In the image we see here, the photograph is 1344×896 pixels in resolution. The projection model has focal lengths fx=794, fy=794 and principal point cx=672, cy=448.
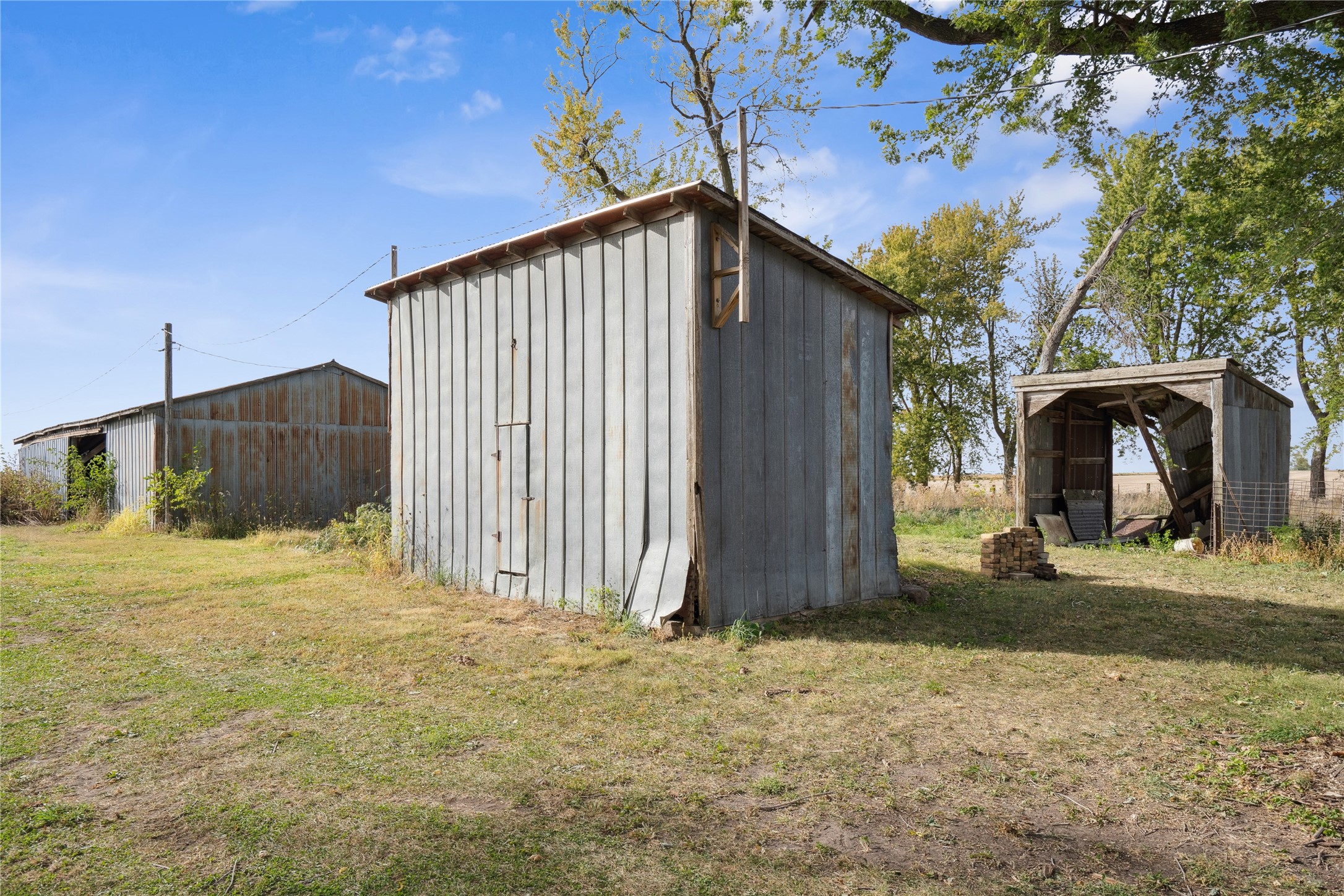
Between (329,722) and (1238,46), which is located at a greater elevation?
(1238,46)

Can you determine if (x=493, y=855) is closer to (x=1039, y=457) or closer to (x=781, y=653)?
(x=781, y=653)

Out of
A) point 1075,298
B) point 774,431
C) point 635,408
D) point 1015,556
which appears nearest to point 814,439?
point 774,431

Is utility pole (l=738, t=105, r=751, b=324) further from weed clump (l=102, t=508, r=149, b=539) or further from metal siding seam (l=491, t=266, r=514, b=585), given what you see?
weed clump (l=102, t=508, r=149, b=539)

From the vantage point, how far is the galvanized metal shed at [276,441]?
734 inches

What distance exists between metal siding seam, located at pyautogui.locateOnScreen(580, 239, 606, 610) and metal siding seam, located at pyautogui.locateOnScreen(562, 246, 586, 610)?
0.07 m

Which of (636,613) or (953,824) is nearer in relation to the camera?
(953,824)

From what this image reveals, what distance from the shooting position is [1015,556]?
1176cm

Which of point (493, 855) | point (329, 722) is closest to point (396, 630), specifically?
point (329, 722)

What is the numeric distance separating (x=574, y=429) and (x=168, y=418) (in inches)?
542

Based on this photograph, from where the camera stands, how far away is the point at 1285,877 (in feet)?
10.8

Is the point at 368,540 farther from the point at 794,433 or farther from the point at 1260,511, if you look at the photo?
the point at 1260,511

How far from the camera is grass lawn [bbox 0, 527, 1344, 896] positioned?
3305 mm

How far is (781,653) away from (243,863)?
15.1 ft

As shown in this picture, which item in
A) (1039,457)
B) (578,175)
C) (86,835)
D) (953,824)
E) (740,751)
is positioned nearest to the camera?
(86,835)
